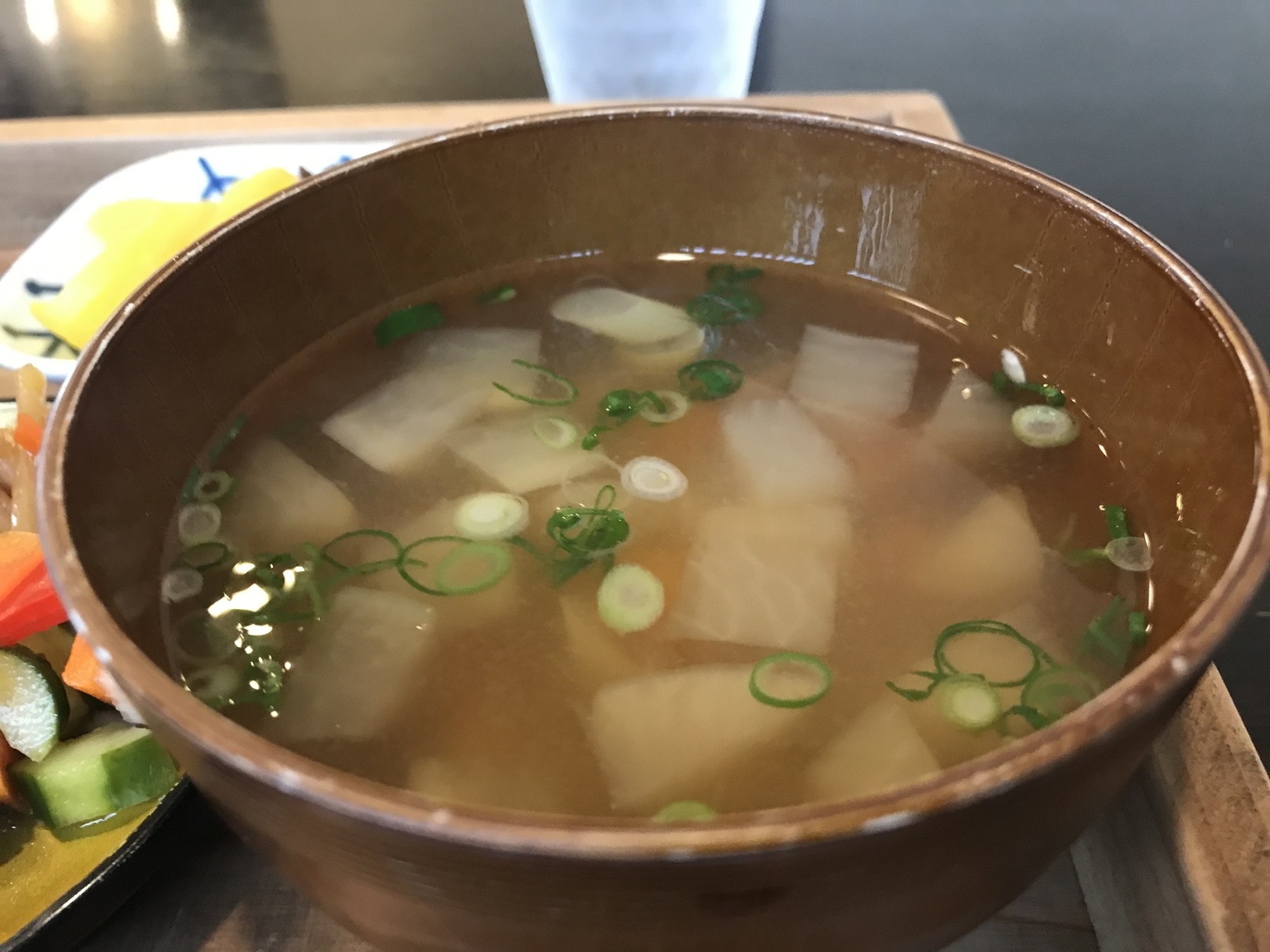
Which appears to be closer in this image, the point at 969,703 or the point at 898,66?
the point at 969,703

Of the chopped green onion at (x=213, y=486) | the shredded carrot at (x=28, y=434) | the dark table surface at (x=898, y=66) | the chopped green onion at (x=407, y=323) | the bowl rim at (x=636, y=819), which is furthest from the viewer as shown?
the dark table surface at (x=898, y=66)

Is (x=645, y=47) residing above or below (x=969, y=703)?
above

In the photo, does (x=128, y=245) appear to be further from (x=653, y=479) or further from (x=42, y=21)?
(x=42, y=21)

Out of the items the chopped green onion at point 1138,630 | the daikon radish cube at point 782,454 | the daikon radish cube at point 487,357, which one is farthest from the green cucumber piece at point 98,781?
the chopped green onion at point 1138,630

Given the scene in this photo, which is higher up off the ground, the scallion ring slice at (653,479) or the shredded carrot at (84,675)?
the scallion ring slice at (653,479)

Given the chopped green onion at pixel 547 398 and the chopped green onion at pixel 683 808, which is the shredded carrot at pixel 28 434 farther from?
the chopped green onion at pixel 683 808

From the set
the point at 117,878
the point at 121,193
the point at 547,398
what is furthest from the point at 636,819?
the point at 121,193

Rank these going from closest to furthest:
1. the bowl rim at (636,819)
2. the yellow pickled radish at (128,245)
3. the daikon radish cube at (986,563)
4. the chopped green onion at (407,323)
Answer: the bowl rim at (636,819) < the daikon radish cube at (986,563) < the chopped green onion at (407,323) < the yellow pickled radish at (128,245)
